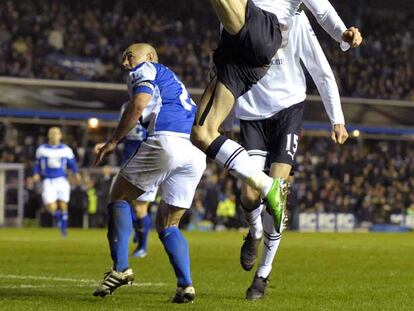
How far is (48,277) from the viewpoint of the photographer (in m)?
11.5

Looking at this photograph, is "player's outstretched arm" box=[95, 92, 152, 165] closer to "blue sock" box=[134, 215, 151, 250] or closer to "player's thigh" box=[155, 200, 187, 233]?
"player's thigh" box=[155, 200, 187, 233]

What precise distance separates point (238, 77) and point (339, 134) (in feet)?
4.07

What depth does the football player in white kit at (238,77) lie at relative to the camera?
26.0ft

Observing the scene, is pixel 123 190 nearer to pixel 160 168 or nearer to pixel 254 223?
pixel 160 168

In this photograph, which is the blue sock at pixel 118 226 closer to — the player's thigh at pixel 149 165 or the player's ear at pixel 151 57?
the player's thigh at pixel 149 165

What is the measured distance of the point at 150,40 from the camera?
41.4m

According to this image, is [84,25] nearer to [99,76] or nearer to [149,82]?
[99,76]

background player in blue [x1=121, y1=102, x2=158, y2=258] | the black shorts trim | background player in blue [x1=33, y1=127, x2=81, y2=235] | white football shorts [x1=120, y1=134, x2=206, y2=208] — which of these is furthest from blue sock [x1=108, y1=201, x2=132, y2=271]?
background player in blue [x1=33, y1=127, x2=81, y2=235]

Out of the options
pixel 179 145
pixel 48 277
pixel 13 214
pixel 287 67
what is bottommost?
pixel 13 214

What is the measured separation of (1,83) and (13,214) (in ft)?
15.6

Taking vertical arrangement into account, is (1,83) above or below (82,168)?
above

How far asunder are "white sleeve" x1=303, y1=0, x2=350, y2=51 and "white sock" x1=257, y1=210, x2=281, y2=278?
5.40 ft

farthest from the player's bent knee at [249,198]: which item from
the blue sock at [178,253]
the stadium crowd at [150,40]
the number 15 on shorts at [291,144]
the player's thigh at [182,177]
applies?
the stadium crowd at [150,40]

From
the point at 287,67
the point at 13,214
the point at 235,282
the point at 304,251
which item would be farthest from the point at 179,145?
the point at 13,214
